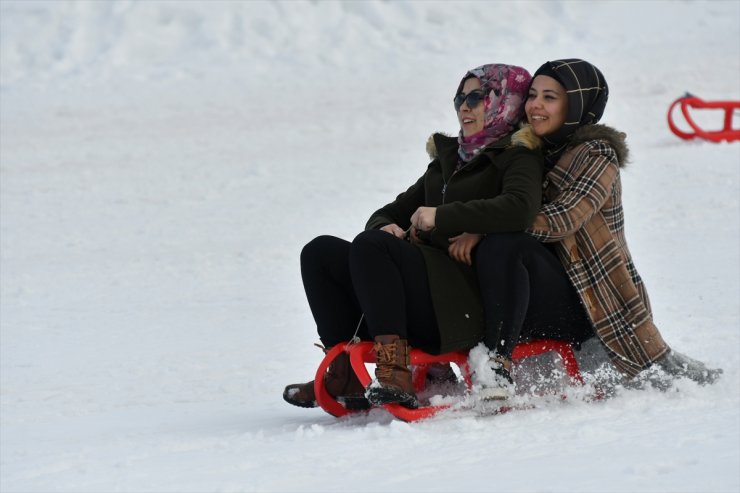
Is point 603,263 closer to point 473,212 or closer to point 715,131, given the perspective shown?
point 473,212

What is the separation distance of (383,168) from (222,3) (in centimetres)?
652

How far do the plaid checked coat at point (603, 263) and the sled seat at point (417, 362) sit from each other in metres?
0.14

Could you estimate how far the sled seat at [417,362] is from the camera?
10.0ft

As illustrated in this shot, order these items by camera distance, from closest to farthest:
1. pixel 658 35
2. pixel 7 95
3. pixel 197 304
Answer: pixel 197 304 < pixel 7 95 < pixel 658 35

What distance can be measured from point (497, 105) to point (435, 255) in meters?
0.51

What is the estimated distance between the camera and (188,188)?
8.39 m

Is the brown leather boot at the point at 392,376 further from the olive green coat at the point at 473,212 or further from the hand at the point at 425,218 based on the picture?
the hand at the point at 425,218

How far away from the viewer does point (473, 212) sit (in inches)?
119

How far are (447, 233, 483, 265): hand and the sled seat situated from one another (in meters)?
0.28

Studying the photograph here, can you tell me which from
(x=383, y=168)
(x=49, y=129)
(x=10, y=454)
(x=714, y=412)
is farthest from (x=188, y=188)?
(x=714, y=412)

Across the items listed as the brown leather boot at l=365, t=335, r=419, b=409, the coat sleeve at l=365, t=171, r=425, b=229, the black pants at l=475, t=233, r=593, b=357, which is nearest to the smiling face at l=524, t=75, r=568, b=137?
the black pants at l=475, t=233, r=593, b=357

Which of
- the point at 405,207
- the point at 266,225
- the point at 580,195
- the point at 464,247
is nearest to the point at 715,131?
the point at 266,225

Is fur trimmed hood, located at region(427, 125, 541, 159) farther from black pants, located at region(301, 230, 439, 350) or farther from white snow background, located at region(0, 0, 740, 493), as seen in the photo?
white snow background, located at region(0, 0, 740, 493)

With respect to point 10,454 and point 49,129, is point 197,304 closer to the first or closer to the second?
point 10,454
